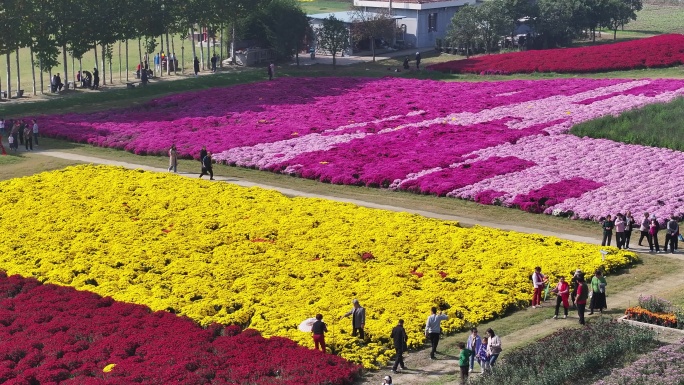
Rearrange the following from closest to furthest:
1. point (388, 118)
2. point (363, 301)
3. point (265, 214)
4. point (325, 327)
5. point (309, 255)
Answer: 1. point (325, 327)
2. point (363, 301)
3. point (309, 255)
4. point (265, 214)
5. point (388, 118)

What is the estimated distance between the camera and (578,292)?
34156 mm

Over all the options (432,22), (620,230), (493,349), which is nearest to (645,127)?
(620,230)

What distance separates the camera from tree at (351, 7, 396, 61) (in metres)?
108

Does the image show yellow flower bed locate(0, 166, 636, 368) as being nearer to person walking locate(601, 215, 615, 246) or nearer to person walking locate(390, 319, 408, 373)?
person walking locate(390, 319, 408, 373)

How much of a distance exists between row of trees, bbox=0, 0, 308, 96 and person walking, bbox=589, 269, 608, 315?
57.5 metres

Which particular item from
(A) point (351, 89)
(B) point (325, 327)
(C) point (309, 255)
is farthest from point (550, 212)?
(A) point (351, 89)

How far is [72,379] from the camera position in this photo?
3053 centimetres

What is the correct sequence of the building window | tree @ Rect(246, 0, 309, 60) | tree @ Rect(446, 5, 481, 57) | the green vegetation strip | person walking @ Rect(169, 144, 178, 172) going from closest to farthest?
1. person walking @ Rect(169, 144, 178, 172)
2. the green vegetation strip
3. tree @ Rect(246, 0, 309, 60)
4. tree @ Rect(446, 5, 481, 57)
5. the building window

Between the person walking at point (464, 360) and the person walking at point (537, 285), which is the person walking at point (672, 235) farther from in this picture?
the person walking at point (464, 360)

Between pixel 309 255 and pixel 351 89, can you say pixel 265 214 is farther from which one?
pixel 351 89

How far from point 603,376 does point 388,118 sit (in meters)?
43.4

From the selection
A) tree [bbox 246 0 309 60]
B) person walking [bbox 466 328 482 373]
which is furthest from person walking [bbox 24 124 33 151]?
tree [bbox 246 0 309 60]

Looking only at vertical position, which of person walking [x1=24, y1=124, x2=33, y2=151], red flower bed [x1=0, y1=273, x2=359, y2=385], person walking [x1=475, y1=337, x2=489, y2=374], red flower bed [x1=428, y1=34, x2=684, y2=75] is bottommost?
red flower bed [x1=0, y1=273, x2=359, y2=385]

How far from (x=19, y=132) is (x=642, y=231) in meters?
39.3
